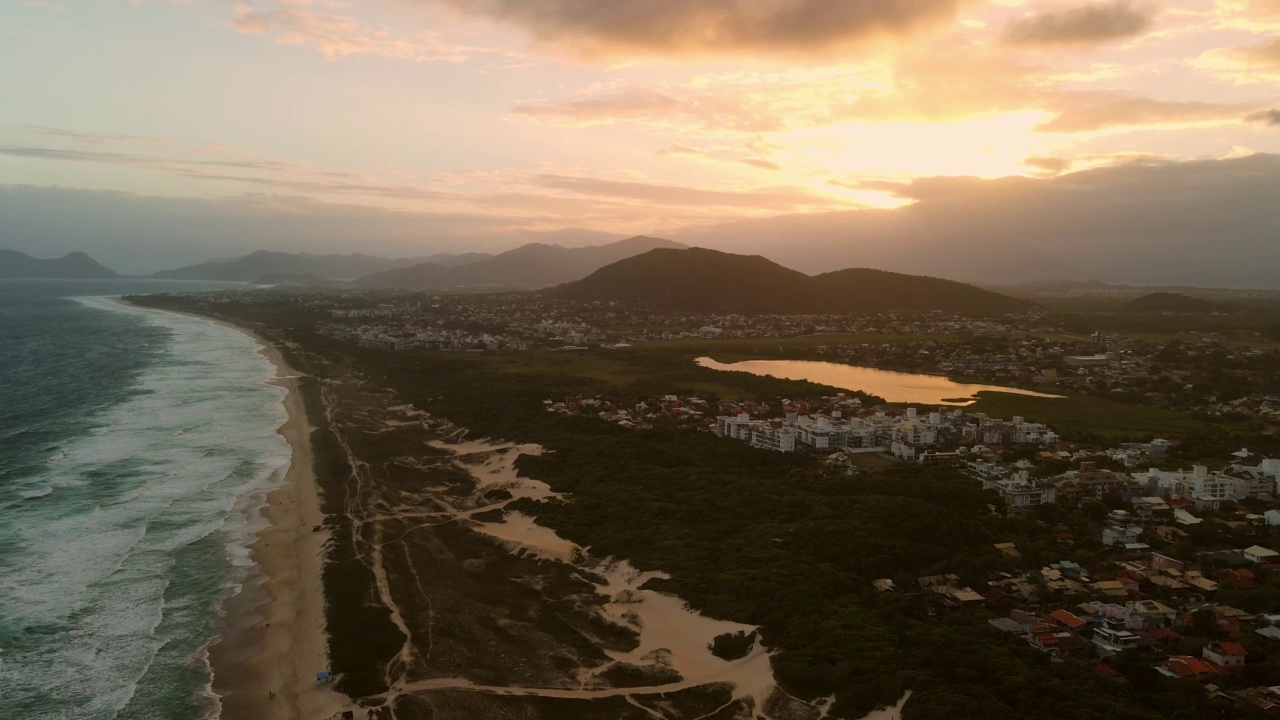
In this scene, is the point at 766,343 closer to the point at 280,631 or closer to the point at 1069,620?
the point at 1069,620

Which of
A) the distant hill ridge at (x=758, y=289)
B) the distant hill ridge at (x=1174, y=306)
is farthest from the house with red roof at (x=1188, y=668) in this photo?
the distant hill ridge at (x=1174, y=306)

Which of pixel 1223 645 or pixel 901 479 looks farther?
pixel 901 479

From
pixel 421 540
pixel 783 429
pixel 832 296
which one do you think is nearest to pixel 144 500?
pixel 421 540

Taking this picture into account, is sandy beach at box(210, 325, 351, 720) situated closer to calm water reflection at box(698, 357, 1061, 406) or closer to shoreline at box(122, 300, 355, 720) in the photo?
shoreline at box(122, 300, 355, 720)

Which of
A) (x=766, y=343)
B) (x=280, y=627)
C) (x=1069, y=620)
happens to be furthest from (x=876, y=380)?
(x=280, y=627)

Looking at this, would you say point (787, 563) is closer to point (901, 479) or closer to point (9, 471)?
point (901, 479)
